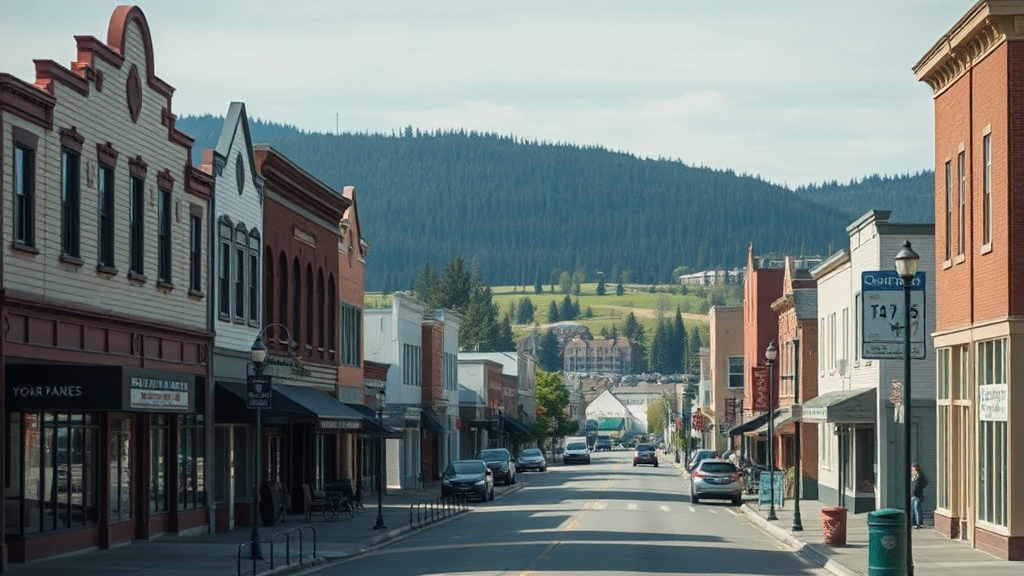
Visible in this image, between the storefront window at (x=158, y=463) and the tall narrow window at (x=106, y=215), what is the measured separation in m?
4.92

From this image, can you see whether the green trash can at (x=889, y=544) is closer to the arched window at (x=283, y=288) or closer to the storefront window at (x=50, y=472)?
the storefront window at (x=50, y=472)

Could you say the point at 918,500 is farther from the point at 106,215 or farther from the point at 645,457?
the point at 645,457

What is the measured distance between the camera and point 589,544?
1358 inches

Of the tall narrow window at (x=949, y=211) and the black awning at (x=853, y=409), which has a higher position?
the tall narrow window at (x=949, y=211)

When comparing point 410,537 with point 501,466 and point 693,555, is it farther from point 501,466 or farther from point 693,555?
point 501,466

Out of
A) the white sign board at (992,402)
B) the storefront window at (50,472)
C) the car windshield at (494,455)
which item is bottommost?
the car windshield at (494,455)

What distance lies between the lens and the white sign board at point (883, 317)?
34.2 metres

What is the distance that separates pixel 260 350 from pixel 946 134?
15338 millimetres

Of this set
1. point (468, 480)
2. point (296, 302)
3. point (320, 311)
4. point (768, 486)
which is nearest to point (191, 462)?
point (296, 302)

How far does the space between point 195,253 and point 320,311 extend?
14.2 meters

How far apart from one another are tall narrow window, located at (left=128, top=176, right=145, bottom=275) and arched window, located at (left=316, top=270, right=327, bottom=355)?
17.8 meters

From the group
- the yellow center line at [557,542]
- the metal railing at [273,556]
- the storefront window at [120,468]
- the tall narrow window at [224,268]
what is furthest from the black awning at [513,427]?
the storefront window at [120,468]

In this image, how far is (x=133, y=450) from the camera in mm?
35000

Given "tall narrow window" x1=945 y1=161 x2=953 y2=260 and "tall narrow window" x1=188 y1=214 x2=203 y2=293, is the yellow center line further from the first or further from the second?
"tall narrow window" x1=188 y1=214 x2=203 y2=293
